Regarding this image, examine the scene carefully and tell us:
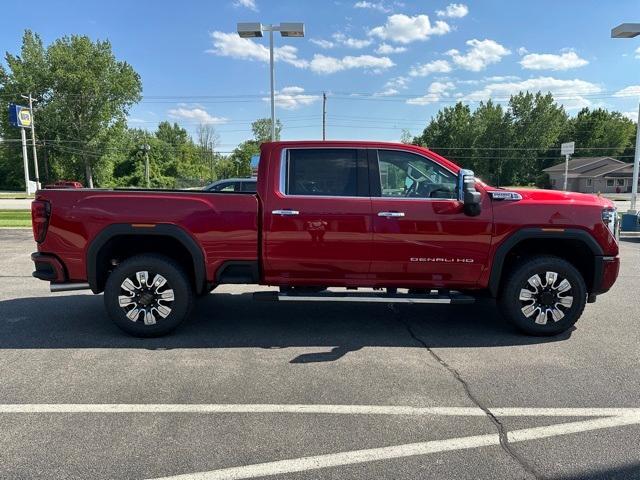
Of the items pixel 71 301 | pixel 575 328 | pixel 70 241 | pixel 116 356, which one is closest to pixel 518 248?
pixel 575 328

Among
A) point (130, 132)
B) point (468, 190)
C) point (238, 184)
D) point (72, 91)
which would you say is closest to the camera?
point (468, 190)

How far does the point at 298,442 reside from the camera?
2.98 m

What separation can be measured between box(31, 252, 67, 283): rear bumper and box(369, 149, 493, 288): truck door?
328cm

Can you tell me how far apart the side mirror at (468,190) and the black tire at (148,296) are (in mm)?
2960

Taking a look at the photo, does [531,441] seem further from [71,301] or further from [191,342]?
[71,301]

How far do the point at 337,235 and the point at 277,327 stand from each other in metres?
1.35

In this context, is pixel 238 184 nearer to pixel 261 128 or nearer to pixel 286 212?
pixel 286 212

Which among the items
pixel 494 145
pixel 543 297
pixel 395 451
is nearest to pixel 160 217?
Result: pixel 395 451

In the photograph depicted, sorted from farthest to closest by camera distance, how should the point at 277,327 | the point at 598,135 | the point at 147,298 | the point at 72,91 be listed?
the point at 598,135 < the point at 72,91 < the point at 277,327 < the point at 147,298

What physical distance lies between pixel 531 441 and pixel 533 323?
2187 mm

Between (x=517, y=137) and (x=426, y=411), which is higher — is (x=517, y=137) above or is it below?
above

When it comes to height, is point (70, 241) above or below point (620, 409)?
above

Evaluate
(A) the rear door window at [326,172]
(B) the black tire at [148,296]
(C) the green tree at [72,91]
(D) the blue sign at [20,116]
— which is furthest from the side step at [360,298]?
(C) the green tree at [72,91]

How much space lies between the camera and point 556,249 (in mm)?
5152
